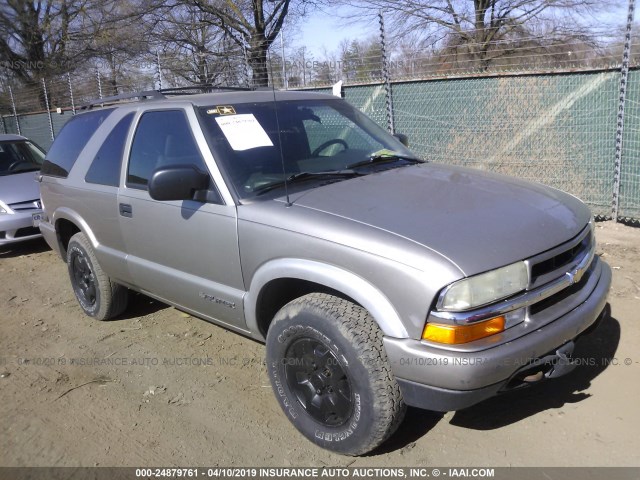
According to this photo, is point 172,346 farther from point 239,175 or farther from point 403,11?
point 403,11

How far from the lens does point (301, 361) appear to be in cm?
290

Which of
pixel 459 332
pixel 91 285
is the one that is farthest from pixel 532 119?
pixel 91 285

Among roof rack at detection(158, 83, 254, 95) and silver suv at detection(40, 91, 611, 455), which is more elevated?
roof rack at detection(158, 83, 254, 95)

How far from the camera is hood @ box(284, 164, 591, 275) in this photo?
2475 millimetres

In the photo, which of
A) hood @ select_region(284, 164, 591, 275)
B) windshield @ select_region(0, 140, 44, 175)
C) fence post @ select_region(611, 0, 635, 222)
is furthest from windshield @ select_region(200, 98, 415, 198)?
windshield @ select_region(0, 140, 44, 175)

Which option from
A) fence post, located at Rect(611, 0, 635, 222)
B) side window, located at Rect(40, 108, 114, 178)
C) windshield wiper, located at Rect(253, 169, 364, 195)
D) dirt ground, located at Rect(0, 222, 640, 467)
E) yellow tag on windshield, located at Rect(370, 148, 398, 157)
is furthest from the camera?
fence post, located at Rect(611, 0, 635, 222)

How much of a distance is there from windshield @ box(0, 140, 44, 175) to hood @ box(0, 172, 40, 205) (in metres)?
0.27

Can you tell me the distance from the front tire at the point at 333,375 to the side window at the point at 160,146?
1.19m

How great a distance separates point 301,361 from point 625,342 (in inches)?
95.7

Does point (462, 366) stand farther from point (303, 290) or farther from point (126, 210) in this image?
point (126, 210)

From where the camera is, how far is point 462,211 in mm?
2781

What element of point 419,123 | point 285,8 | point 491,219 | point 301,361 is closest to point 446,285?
point 491,219

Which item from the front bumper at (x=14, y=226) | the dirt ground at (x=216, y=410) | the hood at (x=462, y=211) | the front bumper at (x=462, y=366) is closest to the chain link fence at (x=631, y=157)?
the dirt ground at (x=216, y=410)

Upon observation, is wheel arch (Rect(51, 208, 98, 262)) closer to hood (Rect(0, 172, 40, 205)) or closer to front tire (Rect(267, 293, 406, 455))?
front tire (Rect(267, 293, 406, 455))
